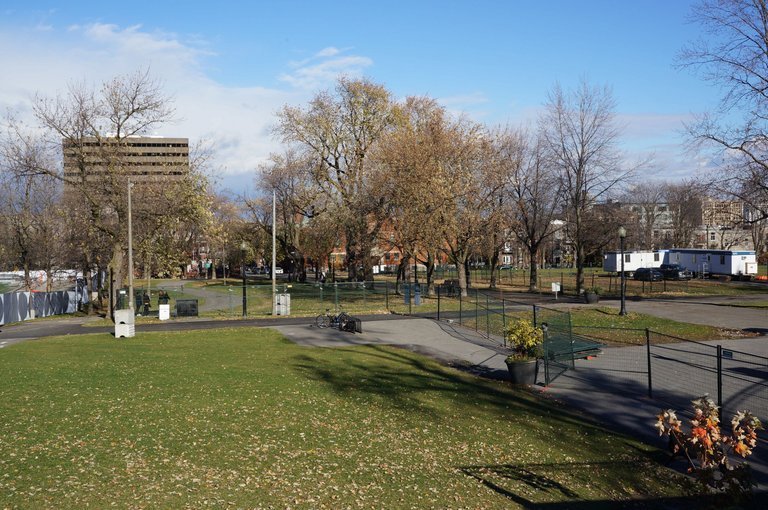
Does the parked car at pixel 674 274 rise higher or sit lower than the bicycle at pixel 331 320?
higher

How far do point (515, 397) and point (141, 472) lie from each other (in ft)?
31.2

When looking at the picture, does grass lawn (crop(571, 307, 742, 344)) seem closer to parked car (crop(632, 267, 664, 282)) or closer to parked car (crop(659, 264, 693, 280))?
parked car (crop(632, 267, 664, 282))

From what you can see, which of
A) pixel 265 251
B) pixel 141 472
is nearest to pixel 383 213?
pixel 141 472

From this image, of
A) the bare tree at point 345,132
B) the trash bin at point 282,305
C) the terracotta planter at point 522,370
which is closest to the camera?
the terracotta planter at point 522,370

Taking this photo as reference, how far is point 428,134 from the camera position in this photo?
43500 millimetres

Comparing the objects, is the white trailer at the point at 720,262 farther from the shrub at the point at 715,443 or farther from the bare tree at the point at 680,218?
the shrub at the point at 715,443

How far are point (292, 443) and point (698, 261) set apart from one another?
71.5 m

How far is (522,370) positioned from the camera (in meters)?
16.2

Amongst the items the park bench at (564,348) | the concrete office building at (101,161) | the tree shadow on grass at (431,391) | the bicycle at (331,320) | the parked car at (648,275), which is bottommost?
the tree shadow on grass at (431,391)

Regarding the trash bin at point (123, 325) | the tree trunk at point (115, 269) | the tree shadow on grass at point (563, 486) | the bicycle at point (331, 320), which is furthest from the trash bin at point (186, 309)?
the tree shadow on grass at point (563, 486)

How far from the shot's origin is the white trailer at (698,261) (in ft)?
213

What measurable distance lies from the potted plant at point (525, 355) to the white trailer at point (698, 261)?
5673 centimetres

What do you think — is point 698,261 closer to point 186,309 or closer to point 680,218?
point 680,218

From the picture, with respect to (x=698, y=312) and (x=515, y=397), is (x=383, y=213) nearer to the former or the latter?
(x=698, y=312)
